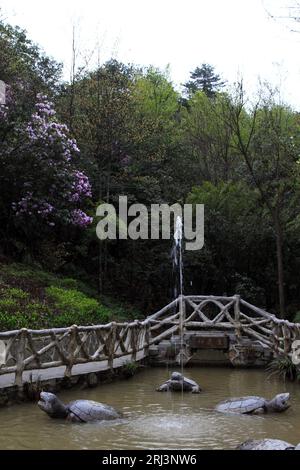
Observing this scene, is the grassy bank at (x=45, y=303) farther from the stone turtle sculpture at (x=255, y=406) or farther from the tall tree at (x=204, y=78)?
the tall tree at (x=204, y=78)

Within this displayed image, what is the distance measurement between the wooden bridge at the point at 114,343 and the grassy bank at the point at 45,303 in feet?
5.18

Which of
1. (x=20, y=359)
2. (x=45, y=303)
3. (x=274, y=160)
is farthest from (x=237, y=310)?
(x=20, y=359)

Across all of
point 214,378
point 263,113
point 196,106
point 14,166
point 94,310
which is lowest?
point 214,378

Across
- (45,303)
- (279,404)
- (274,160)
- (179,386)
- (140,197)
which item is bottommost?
(179,386)

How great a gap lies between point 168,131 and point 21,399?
17.8 meters

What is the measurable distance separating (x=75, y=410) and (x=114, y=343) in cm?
433

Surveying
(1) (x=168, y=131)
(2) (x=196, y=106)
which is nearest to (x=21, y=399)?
(1) (x=168, y=131)

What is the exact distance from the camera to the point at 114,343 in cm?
1268

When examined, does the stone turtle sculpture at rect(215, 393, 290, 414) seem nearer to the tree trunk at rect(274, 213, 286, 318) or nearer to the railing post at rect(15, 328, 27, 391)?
the railing post at rect(15, 328, 27, 391)

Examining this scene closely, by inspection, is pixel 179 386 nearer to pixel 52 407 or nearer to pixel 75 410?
pixel 75 410

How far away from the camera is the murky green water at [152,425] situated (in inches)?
283
